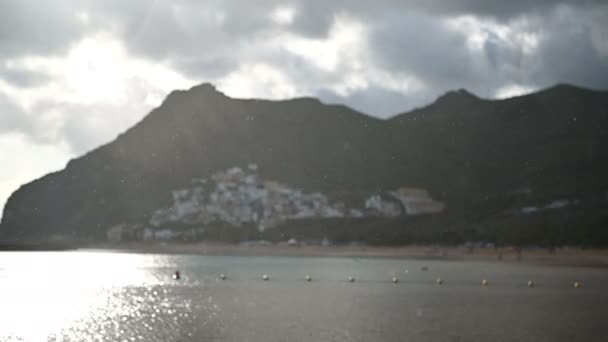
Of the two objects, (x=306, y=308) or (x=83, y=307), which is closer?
(x=306, y=308)

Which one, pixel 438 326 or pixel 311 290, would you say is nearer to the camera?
pixel 438 326

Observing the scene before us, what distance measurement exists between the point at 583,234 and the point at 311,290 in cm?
9596

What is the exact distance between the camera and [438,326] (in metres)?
55.5

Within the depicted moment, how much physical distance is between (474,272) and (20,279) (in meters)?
70.9

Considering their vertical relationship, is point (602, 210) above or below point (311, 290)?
above

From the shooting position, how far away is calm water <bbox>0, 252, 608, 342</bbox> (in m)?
52.1

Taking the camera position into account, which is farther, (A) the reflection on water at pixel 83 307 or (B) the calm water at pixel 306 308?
(A) the reflection on water at pixel 83 307

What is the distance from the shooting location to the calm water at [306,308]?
52.1 metres

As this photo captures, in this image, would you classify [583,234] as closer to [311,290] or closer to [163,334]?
[311,290]

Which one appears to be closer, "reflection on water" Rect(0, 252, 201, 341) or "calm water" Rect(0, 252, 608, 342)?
"calm water" Rect(0, 252, 608, 342)

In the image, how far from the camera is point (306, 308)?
6819 cm

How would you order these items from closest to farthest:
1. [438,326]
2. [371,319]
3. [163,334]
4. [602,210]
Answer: [163,334]
[438,326]
[371,319]
[602,210]

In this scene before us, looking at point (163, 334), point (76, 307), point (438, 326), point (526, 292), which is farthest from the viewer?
point (526, 292)

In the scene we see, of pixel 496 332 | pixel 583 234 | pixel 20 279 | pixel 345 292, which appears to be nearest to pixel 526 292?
pixel 345 292
